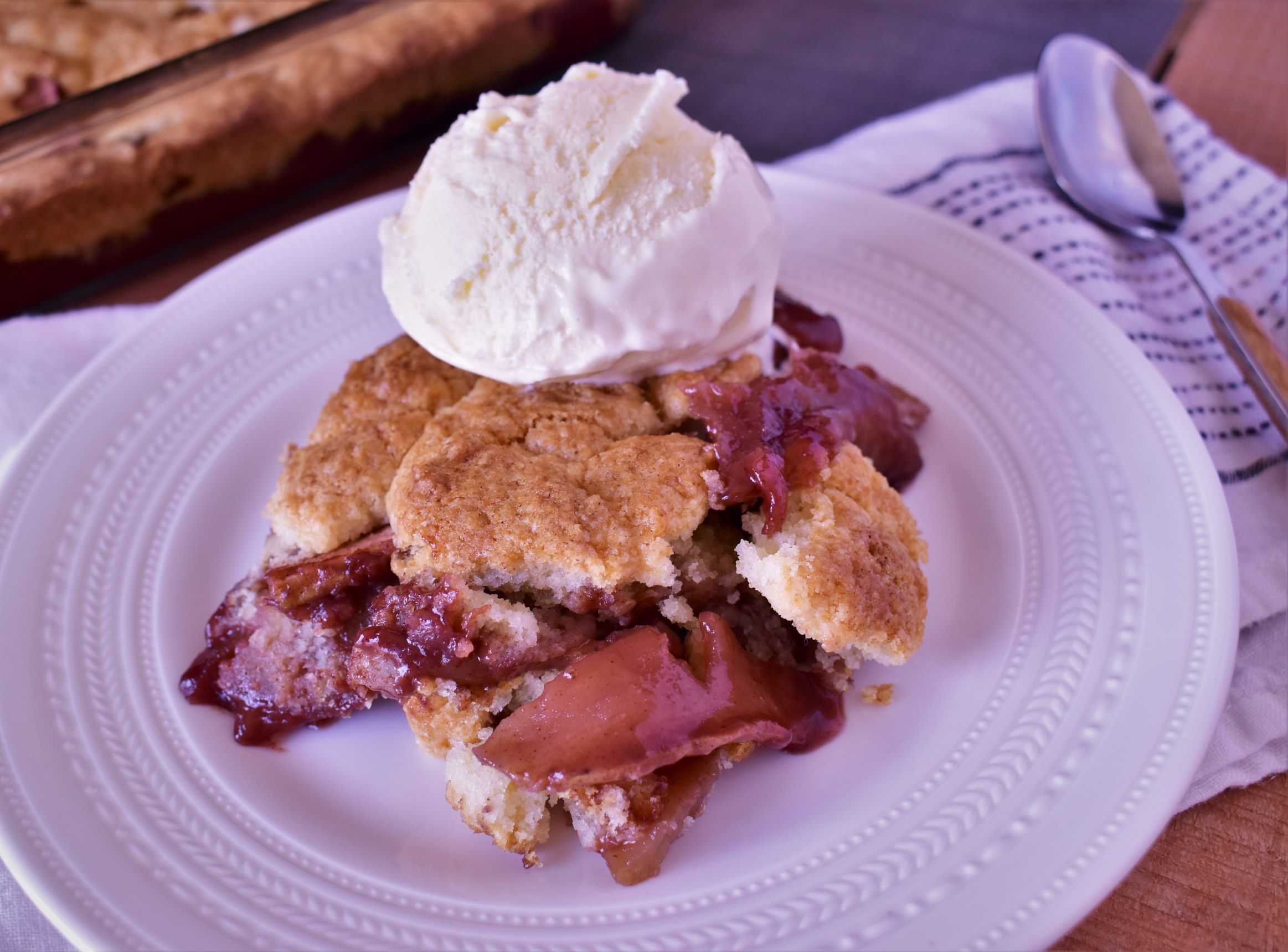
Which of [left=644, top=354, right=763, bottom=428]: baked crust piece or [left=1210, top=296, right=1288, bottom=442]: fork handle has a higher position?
[left=644, top=354, right=763, bottom=428]: baked crust piece

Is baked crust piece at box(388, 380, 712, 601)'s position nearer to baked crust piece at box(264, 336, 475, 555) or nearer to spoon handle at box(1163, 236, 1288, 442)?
baked crust piece at box(264, 336, 475, 555)

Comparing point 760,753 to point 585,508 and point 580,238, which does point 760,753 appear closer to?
point 585,508

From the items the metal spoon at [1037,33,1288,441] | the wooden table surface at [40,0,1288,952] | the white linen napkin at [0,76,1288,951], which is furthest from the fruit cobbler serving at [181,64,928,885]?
the wooden table surface at [40,0,1288,952]

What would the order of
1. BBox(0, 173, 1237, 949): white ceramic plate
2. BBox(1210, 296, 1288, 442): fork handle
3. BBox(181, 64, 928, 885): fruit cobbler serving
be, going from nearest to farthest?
BBox(0, 173, 1237, 949): white ceramic plate, BBox(181, 64, 928, 885): fruit cobbler serving, BBox(1210, 296, 1288, 442): fork handle

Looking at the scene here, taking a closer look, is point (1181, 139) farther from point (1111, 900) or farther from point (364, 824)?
point (364, 824)

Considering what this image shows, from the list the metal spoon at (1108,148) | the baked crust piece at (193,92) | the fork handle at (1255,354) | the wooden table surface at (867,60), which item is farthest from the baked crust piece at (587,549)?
the wooden table surface at (867,60)

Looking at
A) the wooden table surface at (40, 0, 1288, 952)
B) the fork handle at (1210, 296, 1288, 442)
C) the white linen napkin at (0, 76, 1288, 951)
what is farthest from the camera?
the wooden table surface at (40, 0, 1288, 952)
